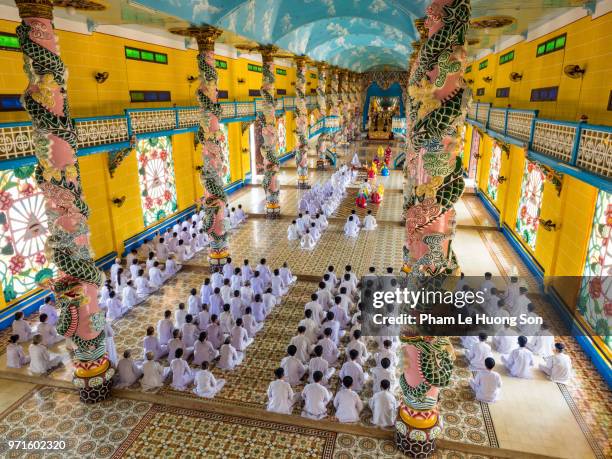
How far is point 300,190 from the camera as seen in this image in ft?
73.9

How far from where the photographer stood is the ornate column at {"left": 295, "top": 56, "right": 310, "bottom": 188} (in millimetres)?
21534

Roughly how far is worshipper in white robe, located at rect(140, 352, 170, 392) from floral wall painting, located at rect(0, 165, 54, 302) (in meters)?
4.56

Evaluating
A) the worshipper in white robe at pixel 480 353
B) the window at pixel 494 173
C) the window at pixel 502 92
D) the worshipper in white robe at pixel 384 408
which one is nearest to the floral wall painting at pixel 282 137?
the window at pixel 494 173

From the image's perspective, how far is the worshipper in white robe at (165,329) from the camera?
29.3ft

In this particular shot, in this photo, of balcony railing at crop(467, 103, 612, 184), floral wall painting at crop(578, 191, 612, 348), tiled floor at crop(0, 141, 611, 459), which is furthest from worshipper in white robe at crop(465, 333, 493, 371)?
balcony railing at crop(467, 103, 612, 184)

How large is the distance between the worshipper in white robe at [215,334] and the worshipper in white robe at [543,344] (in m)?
6.41

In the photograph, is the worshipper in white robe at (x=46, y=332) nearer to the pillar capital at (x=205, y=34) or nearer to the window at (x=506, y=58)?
the pillar capital at (x=205, y=34)

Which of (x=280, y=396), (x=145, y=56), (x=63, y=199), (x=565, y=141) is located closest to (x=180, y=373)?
(x=280, y=396)

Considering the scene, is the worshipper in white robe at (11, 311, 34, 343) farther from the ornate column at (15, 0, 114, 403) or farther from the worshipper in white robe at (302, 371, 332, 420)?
the worshipper in white robe at (302, 371, 332, 420)

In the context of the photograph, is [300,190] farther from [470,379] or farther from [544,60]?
[470,379]

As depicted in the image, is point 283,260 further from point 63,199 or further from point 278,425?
point 63,199

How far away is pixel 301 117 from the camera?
21812 mm

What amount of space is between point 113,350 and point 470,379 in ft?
22.3

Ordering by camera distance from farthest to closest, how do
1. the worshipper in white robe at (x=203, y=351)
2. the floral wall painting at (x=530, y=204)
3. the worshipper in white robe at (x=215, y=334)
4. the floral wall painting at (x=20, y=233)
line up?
the floral wall painting at (x=530, y=204) < the floral wall painting at (x=20, y=233) < the worshipper in white robe at (x=215, y=334) < the worshipper in white robe at (x=203, y=351)
